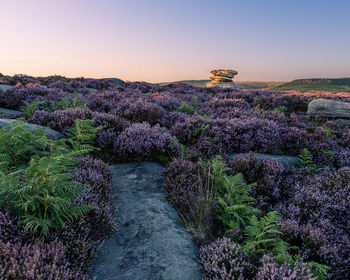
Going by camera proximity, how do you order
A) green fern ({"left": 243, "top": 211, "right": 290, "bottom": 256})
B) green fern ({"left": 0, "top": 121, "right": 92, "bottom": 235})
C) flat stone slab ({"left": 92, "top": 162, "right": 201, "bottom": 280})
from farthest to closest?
green fern ({"left": 243, "top": 211, "right": 290, "bottom": 256})
flat stone slab ({"left": 92, "top": 162, "right": 201, "bottom": 280})
green fern ({"left": 0, "top": 121, "right": 92, "bottom": 235})

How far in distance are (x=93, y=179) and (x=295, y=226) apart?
311cm

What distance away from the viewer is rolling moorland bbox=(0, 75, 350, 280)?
2.36 m

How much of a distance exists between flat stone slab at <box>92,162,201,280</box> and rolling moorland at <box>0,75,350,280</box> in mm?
45

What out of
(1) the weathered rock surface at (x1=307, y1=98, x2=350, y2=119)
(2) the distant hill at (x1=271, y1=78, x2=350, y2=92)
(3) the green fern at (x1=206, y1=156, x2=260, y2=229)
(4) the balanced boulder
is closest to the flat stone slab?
(3) the green fern at (x1=206, y1=156, x2=260, y2=229)

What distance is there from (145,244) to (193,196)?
120cm

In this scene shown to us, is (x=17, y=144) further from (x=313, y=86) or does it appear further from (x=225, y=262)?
(x=313, y=86)

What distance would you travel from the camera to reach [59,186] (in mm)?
2492

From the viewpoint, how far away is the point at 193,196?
3.78 meters

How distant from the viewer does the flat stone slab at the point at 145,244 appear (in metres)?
2.50

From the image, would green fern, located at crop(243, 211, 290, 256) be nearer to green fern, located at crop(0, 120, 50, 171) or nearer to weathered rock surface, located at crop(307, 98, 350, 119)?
green fern, located at crop(0, 120, 50, 171)

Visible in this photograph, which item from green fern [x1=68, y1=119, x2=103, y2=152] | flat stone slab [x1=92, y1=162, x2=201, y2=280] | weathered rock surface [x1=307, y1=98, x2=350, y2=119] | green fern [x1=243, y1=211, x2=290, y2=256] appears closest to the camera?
flat stone slab [x1=92, y1=162, x2=201, y2=280]

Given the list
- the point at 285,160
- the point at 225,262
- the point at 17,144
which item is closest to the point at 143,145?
the point at 17,144

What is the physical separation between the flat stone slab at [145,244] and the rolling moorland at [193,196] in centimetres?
5

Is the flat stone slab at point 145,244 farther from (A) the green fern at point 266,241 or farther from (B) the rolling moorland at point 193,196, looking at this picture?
A: (A) the green fern at point 266,241
